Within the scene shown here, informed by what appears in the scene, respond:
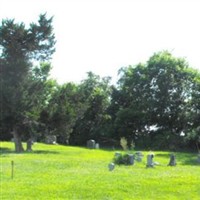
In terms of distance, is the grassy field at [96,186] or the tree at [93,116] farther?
the tree at [93,116]

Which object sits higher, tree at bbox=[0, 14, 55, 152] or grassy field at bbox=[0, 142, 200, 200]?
tree at bbox=[0, 14, 55, 152]

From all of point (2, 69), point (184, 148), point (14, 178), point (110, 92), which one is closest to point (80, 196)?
point (14, 178)

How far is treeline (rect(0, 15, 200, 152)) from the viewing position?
3588cm

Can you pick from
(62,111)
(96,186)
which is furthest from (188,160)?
(96,186)

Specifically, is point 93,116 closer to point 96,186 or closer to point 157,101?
point 157,101

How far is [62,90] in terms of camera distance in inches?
1593

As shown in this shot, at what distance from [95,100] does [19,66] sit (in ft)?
87.1

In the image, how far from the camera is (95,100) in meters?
61.7

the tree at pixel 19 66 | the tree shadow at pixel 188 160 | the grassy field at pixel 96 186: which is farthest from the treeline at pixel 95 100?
the grassy field at pixel 96 186

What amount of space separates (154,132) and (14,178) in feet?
131

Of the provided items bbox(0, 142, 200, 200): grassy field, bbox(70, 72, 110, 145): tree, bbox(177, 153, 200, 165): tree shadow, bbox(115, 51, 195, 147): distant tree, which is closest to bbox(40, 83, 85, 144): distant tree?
bbox(177, 153, 200, 165): tree shadow

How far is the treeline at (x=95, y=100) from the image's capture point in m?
35.9

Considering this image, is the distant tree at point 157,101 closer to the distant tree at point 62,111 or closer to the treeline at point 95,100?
the treeline at point 95,100

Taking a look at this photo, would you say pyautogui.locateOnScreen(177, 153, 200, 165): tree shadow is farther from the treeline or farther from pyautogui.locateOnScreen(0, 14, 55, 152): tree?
pyautogui.locateOnScreen(0, 14, 55, 152): tree
